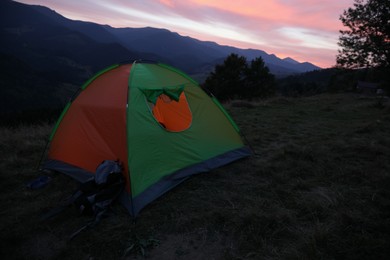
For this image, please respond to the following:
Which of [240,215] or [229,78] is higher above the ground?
[229,78]

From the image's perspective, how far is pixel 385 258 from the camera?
2691 mm

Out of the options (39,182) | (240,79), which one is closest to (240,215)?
(39,182)

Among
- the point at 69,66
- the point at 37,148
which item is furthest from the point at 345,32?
the point at 69,66

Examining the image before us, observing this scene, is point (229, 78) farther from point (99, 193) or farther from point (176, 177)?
point (99, 193)

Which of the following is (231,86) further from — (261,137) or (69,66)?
(69,66)

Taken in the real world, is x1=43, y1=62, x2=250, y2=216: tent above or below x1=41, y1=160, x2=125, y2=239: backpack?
above

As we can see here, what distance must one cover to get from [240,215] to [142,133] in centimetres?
220

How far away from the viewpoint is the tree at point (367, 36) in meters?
12.1

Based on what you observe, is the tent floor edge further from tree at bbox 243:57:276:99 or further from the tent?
tree at bbox 243:57:276:99

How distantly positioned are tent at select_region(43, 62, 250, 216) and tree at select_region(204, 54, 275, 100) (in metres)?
29.3

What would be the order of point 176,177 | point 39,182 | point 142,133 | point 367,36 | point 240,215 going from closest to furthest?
point 240,215 → point 142,133 → point 176,177 → point 39,182 → point 367,36

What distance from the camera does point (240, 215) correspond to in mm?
3586

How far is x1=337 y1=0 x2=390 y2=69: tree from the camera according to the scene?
12.1 metres

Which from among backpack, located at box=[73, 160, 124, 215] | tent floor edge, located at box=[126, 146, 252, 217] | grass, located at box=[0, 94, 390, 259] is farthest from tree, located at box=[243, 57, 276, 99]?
backpack, located at box=[73, 160, 124, 215]
